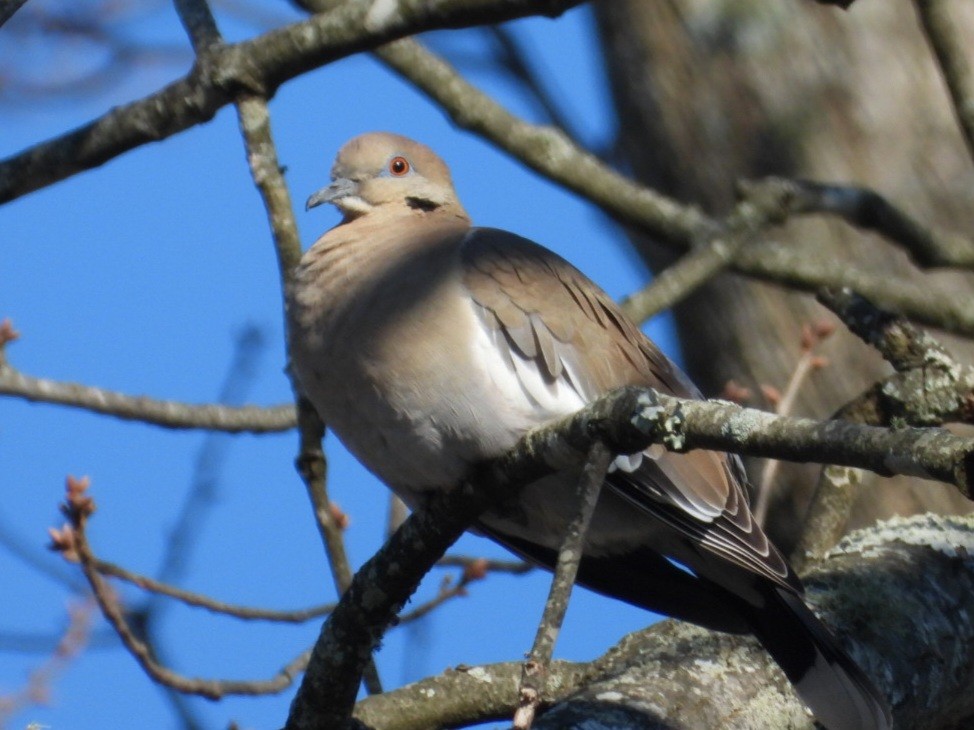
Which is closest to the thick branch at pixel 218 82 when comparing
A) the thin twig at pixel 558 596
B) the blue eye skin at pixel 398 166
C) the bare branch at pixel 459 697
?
the blue eye skin at pixel 398 166

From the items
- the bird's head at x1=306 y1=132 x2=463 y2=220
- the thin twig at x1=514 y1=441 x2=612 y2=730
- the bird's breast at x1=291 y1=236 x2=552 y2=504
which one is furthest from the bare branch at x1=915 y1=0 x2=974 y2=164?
the thin twig at x1=514 y1=441 x2=612 y2=730

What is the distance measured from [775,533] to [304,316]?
2.21 metres

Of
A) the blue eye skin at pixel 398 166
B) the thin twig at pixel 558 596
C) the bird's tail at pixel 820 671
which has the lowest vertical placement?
the thin twig at pixel 558 596

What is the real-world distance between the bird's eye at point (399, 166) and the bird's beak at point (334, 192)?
0.12m

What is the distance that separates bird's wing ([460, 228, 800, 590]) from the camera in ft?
9.84

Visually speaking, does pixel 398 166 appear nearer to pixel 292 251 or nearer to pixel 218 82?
pixel 292 251

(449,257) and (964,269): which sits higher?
(964,269)

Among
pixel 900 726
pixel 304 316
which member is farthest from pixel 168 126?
pixel 900 726

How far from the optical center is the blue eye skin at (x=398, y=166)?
162 inches

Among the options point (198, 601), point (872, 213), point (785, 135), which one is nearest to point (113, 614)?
point (198, 601)

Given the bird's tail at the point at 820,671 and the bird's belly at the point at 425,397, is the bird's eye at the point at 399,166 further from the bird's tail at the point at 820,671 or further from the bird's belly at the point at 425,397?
the bird's tail at the point at 820,671

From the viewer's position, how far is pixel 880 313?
2879 mm

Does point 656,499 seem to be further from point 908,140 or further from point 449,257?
point 908,140

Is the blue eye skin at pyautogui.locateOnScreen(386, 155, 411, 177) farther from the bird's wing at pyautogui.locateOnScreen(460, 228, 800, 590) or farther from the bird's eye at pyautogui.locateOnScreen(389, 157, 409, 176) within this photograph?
the bird's wing at pyautogui.locateOnScreen(460, 228, 800, 590)
